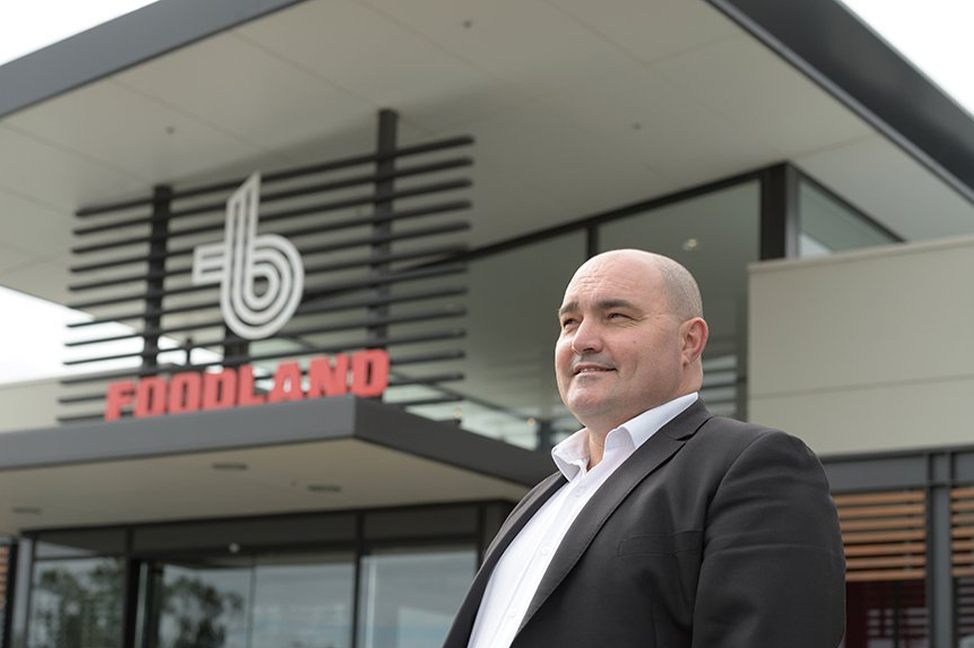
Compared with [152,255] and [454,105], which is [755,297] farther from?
[152,255]

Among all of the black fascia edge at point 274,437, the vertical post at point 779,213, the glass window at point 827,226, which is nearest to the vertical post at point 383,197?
the black fascia edge at point 274,437

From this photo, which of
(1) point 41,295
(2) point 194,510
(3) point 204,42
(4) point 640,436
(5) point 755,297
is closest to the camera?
(4) point 640,436

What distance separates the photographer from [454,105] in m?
10.1

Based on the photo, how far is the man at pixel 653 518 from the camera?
6.35 ft

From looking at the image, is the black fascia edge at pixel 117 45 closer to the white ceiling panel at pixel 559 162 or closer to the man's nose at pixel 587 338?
the white ceiling panel at pixel 559 162

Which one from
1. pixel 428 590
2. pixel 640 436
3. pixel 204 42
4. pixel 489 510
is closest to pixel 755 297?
pixel 489 510

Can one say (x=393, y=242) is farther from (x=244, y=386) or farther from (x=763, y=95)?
(x=763, y=95)

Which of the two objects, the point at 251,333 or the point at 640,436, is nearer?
the point at 640,436

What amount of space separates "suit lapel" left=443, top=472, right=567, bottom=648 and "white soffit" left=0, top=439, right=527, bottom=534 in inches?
265

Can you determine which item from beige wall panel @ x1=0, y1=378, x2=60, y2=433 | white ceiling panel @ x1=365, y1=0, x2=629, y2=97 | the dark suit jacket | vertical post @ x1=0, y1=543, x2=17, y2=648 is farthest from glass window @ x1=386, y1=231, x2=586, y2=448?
the dark suit jacket

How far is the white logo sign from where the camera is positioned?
10.2 meters

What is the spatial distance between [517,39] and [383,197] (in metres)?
1.57

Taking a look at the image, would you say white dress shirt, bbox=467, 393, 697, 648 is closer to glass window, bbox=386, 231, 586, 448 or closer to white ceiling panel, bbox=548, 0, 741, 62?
white ceiling panel, bbox=548, 0, 741, 62

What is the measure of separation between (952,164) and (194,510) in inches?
254
